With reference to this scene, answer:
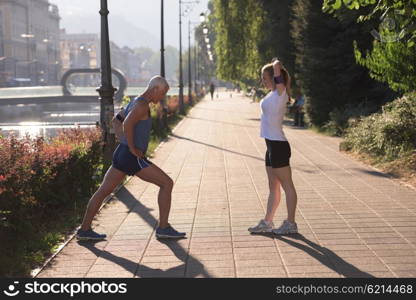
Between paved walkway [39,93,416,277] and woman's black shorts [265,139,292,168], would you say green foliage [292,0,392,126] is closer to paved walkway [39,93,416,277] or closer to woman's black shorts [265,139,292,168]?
paved walkway [39,93,416,277]

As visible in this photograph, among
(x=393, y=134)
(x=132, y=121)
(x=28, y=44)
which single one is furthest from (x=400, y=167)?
(x=28, y=44)

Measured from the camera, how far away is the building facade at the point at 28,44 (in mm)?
130250

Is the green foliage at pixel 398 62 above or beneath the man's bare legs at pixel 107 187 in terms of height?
above

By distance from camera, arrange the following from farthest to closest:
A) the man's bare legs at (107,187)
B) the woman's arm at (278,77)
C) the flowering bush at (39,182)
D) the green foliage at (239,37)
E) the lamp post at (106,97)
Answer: the green foliage at (239,37) < the lamp post at (106,97) < the man's bare legs at (107,187) < the woman's arm at (278,77) < the flowering bush at (39,182)

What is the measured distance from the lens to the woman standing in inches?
264

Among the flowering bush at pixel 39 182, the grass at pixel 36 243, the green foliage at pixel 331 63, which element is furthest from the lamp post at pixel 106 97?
the green foliage at pixel 331 63

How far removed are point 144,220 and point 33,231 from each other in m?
1.60

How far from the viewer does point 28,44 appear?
14350 centimetres

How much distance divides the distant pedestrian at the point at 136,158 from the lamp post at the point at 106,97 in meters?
5.52

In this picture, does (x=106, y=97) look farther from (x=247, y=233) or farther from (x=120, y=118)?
(x=247, y=233)

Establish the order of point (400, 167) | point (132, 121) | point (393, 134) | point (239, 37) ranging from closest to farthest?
point (132, 121) < point (400, 167) < point (393, 134) < point (239, 37)

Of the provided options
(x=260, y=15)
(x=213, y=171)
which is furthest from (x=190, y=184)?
(x=260, y=15)

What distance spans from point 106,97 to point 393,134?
575 centimetres

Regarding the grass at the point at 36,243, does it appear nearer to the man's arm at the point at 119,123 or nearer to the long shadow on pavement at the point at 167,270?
the long shadow on pavement at the point at 167,270
